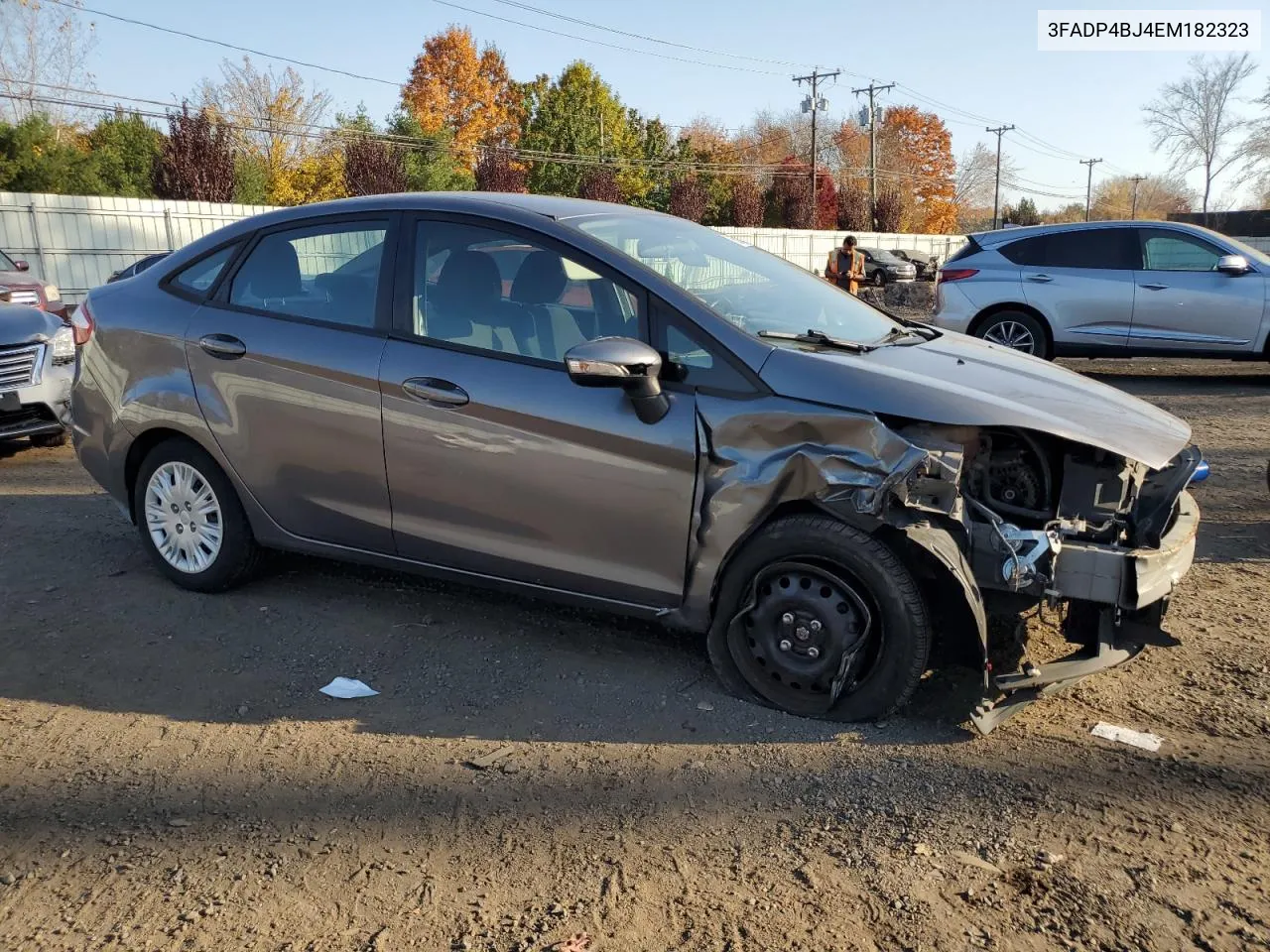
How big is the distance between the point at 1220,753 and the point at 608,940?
2.15 metres

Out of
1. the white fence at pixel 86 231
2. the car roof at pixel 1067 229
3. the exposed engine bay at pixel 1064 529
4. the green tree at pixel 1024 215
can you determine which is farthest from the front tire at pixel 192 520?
the green tree at pixel 1024 215

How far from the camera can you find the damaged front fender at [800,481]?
326 cm

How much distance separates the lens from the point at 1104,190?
4690 inches

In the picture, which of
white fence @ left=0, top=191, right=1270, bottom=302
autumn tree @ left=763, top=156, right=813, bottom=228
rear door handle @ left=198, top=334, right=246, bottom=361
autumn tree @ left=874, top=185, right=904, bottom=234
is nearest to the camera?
rear door handle @ left=198, top=334, right=246, bottom=361

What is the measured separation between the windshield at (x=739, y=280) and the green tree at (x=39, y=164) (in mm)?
30431

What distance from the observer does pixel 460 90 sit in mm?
60781

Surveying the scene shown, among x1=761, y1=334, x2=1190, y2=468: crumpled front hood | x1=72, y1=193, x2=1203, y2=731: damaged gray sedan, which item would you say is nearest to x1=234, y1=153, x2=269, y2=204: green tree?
x1=72, y1=193, x2=1203, y2=731: damaged gray sedan

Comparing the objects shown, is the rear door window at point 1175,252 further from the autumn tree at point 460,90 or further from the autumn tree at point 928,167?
the autumn tree at point 928,167

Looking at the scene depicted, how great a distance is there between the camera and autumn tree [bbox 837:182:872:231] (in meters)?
48.8

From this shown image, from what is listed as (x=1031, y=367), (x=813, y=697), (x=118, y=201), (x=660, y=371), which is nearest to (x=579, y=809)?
(x=813, y=697)

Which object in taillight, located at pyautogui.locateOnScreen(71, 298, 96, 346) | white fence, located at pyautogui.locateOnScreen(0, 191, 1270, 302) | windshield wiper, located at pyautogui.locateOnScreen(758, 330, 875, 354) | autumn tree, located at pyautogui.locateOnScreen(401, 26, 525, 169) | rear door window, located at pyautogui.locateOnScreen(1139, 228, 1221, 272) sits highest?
autumn tree, located at pyautogui.locateOnScreen(401, 26, 525, 169)

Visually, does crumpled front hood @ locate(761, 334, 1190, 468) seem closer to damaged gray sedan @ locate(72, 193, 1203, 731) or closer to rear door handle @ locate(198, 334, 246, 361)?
damaged gray sedan @ locate(72, 193, 1203, 731)

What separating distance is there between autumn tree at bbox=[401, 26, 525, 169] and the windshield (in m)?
58.4

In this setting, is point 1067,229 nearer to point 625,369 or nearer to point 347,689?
point 625,369
